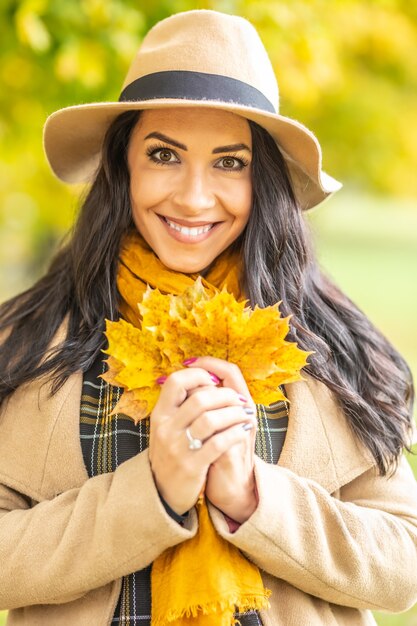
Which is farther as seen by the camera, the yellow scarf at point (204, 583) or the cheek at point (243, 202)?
the cheek at point (243, 202)

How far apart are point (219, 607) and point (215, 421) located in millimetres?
466

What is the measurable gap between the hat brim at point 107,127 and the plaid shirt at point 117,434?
0.67 metres

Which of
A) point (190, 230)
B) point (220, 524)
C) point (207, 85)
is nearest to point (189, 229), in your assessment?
point (190, 230)

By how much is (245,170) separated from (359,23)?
5.60m

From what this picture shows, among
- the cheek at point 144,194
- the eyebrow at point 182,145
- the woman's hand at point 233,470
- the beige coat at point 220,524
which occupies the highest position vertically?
the eyebrow at point 182,145

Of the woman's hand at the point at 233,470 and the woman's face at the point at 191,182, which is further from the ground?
the woman's face at the point at 191,182

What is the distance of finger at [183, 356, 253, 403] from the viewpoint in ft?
6.90

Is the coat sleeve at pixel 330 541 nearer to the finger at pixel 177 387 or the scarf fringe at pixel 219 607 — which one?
the scarf fringe at pixel 219 607

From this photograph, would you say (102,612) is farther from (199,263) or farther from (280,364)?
(199,263)

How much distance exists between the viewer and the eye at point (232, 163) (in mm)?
2533

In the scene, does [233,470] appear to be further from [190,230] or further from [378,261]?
[378,261]

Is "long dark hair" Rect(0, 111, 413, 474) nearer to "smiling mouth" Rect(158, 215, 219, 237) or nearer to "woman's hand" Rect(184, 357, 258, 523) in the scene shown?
"smiling mouth" Rect(158, 215, 219, 237)

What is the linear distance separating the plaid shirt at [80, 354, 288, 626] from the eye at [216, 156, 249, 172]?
64 centimetres

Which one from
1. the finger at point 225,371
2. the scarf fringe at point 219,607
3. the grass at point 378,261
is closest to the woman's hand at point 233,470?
the finger at point 225,371
